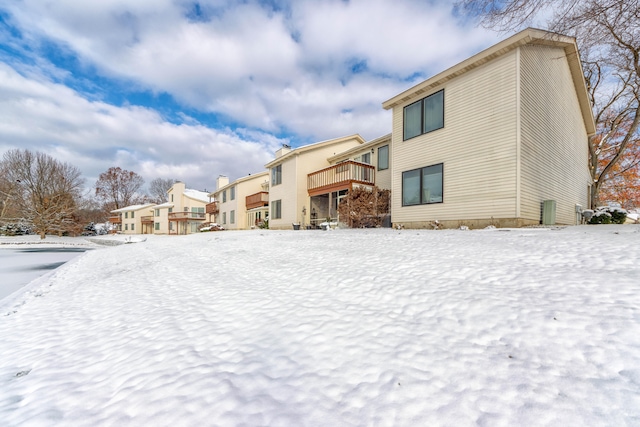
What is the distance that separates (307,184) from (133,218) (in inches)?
1570

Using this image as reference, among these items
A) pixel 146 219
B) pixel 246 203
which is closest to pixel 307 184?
pixel 246 203

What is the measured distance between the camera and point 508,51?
8008 millimetres

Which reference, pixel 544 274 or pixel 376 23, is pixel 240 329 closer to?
pixel 544 274

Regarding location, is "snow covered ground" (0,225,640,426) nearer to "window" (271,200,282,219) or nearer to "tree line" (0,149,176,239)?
"window" (271,200,282,219)

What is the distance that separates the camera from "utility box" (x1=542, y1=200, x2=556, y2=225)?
8.57 m

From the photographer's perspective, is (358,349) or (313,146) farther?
(313,146)

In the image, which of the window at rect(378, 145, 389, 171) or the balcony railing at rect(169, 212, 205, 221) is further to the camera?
the balcony railing at rect(169, 212, 205, 221)

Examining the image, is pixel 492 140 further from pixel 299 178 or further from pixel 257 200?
pixel 257 200

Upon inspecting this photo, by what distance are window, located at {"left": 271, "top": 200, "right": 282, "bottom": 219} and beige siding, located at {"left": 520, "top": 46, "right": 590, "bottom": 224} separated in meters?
14.5

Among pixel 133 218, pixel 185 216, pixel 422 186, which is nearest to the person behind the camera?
pixel 422 186

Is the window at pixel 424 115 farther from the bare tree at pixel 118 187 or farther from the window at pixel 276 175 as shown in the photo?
the bare tree at pixel 118 187

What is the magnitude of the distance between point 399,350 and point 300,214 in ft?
49.8

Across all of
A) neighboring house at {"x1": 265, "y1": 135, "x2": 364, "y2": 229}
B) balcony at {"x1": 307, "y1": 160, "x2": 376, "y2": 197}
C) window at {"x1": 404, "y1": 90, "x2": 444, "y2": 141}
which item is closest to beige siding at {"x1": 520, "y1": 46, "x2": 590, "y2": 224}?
window at {"x1": 404, "y1": 90, "x2": 444, "y2": 141}

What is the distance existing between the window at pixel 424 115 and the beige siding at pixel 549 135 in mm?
2543
